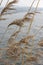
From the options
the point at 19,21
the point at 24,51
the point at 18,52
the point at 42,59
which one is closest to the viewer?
the point at 19,21

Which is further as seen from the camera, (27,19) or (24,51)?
(24,51)

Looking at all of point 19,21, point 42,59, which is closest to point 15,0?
point 19,21

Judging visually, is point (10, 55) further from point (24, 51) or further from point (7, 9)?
point (7, 9)

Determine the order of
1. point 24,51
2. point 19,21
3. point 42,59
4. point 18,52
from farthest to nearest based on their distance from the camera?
point 42,59
point 18,52
point 24,51
point 19,21

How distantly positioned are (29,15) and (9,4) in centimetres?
36

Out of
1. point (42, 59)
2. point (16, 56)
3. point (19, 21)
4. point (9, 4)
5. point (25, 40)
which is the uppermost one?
point (9, 4)

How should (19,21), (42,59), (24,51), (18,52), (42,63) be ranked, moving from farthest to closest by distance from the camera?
(42,59) → (42,63) → (18,52) → (24,51) → (19,21)

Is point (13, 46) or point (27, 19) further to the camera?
point (13, 46)

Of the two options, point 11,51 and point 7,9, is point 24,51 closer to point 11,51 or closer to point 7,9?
point 11,51

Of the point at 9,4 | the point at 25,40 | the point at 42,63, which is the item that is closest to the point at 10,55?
the point at 25,40

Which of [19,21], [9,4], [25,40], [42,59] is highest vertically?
[9,4]

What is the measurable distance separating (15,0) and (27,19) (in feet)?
1.19

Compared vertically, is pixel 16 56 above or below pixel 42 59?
above

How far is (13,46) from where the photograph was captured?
3629 mm
